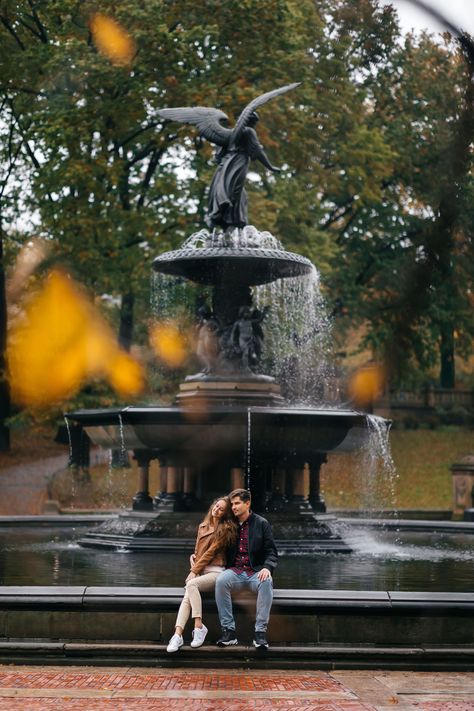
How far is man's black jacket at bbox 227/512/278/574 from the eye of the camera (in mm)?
8562

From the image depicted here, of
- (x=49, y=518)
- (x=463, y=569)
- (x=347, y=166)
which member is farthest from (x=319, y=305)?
(x=463, y=569)

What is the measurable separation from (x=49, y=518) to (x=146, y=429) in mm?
6034

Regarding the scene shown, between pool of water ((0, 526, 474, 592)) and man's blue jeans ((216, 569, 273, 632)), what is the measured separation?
185cm

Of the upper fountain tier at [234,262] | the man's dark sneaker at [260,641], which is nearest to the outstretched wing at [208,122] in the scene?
the upper fountain tier at [234,262]

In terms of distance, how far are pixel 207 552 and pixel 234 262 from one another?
8697 mm

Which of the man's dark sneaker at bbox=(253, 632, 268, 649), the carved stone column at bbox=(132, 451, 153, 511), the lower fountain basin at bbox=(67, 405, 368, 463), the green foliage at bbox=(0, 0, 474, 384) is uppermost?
the green foliage at bbox=(0, 0, 474, 384)

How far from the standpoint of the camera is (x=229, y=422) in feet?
50.3

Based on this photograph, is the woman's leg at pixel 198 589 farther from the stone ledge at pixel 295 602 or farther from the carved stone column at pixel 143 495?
the carved stone column at pixel 143 495

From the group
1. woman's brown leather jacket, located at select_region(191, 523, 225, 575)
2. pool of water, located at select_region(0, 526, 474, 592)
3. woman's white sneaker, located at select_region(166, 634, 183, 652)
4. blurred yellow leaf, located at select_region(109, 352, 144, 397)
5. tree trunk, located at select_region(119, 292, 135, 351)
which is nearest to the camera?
woman's white sneaker, located at select_region(166, 634, 183, 652)

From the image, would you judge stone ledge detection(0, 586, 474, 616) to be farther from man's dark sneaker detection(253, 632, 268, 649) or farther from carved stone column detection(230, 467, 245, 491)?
carved stone column detection(230, 467, 245, 491)

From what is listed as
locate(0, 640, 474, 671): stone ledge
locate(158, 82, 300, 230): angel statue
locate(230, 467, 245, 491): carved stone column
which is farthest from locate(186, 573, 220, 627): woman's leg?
locate(158, 82, 300, 230): angel statue

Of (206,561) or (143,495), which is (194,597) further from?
(143,495)

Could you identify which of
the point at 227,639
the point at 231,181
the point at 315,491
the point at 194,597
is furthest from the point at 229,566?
the point at 231,181

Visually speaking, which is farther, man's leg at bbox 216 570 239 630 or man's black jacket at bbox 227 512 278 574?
man's black jacket at bbox 227 512 278 574
